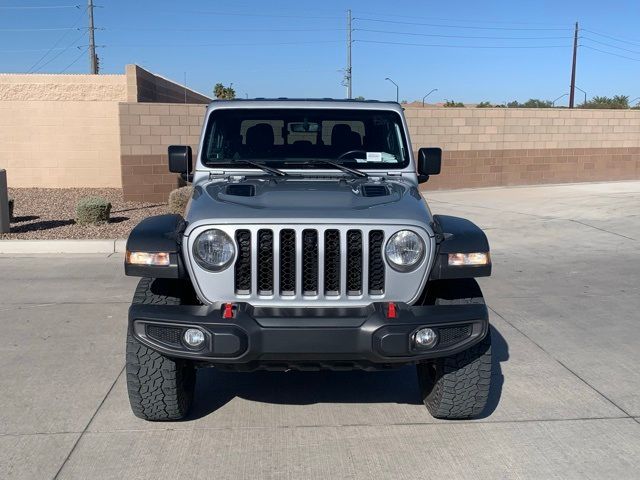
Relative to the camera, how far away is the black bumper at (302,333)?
12.1 ft

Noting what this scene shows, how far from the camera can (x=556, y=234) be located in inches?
463

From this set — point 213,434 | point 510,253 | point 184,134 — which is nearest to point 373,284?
point 213,434

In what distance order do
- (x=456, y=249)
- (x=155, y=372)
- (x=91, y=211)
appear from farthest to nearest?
1. (x=91, y=211)
2. (x=155, y=372)
3. (x=456, y=249)

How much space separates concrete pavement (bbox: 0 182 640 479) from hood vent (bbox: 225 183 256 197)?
4.66ft

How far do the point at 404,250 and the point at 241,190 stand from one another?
1177 millimetres

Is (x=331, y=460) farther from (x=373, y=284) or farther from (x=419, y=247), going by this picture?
(x=419, y=247)

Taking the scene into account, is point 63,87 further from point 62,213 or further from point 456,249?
point 456,249

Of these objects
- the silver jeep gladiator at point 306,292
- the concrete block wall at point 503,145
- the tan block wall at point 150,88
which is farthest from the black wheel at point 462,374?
the tan block wall at point 150,88

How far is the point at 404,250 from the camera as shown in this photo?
156 inches

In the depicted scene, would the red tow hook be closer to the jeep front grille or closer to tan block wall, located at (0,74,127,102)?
the jeep front grille

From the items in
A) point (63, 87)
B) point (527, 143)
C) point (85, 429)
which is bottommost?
point (85, 429)

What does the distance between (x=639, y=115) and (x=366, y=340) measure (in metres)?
18.7

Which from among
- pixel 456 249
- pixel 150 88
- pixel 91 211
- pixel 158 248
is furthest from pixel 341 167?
pixel 150 88

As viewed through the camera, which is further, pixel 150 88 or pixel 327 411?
pixel 150 88
